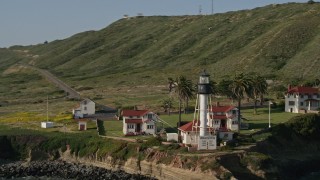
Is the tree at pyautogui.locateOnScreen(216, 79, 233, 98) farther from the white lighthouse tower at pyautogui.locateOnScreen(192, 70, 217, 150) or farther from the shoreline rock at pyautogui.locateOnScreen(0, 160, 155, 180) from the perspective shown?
the shoreline rock at pyautogui.locateOnScreen(0, 160, 155, 180)

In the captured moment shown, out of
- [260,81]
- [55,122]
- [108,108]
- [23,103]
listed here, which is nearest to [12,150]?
[55,122]

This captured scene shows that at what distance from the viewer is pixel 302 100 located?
309ft

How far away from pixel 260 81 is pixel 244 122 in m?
12.5

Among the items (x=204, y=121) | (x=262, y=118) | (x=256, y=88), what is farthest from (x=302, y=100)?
(x=204, y=121)

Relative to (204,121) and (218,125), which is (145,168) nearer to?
(204,121)

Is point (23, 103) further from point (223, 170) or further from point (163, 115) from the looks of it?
point (223, 170)

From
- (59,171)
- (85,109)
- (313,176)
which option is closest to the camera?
(313,176)

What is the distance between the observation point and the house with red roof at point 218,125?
7088 cm

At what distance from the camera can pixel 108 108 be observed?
109 metres

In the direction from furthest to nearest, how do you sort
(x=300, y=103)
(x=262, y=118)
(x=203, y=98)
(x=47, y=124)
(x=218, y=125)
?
(x=300, y=103)
(x=47, y=124)
(x=262, y=118)
(x=218, y=125)
(x=203, y=98)

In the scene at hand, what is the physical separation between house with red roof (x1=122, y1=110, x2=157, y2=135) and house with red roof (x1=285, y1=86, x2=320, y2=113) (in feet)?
86.8

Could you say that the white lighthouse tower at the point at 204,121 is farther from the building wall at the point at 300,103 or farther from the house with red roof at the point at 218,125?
the building wall at the point at 300,103

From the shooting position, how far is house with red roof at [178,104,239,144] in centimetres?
7088

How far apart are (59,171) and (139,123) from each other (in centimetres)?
1370
